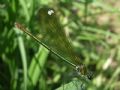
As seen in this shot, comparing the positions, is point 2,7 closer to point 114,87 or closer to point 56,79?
point 56,79

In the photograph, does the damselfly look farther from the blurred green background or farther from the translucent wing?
the blurred green background

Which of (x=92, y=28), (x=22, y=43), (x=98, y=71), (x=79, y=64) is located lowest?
(x=98, y=71)

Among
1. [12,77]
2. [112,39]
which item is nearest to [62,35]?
[12,77]

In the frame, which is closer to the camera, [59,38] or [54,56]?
[59,38]

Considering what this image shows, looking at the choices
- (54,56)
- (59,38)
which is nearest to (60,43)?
(59,38)

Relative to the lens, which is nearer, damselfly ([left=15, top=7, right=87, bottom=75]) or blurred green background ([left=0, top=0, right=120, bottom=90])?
damselfly ([left=15, top=7, right=87, bottom=75])

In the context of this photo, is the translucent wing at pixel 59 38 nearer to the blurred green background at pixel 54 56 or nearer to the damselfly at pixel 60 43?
the damselfly at pixel 60 43

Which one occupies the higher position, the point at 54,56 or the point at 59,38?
the point at 59,38

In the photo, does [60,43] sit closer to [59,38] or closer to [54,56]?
[59,38]

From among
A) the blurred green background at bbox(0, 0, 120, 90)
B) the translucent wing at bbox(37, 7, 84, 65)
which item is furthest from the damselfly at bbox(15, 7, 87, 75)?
the blurred green background at bbox(0, 0, 120, 90)
